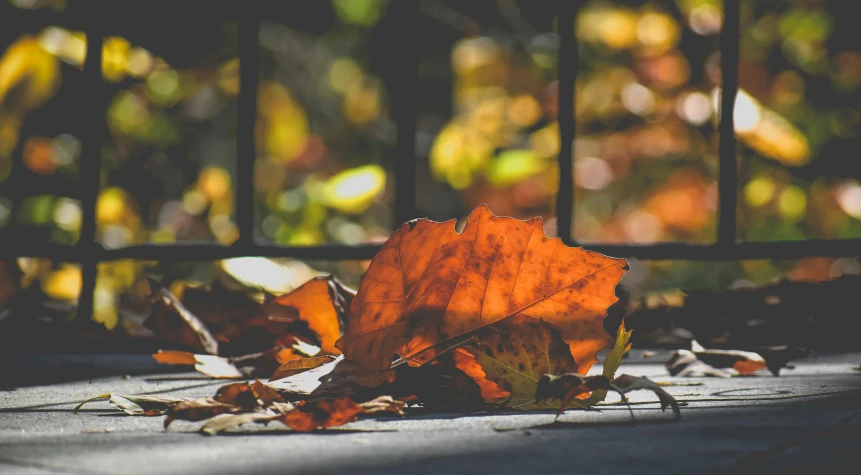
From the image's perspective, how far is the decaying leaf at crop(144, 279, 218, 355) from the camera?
4.79 ft

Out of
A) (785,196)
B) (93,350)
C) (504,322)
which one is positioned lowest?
(93,350)

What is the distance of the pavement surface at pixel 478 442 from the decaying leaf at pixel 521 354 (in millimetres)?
39

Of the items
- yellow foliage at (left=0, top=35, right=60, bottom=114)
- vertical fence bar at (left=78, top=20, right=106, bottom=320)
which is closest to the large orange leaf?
vertical fence bar at (left=78, top=20, right=106, bottom=320)

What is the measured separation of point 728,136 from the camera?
1.86 meters

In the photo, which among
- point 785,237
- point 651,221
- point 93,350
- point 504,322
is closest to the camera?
point 504,322

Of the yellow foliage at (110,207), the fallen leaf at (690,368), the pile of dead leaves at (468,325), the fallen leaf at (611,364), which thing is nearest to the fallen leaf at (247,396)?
the pile of dead leaves at (468,325)

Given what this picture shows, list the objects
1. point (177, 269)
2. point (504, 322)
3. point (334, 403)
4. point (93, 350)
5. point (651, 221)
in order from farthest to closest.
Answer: point (651, 221) < point (177, 269) < point (93, 350) < point (504, 322) < point (334, 403)

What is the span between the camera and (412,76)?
1918 millimetres

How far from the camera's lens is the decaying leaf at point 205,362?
1268mm

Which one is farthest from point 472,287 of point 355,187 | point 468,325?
point 355,187

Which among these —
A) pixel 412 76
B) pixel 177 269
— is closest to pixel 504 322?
pixel 412 76

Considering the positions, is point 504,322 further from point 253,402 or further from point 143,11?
point 143,11

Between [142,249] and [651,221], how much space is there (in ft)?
7.08

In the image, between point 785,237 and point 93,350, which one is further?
point 785,237
